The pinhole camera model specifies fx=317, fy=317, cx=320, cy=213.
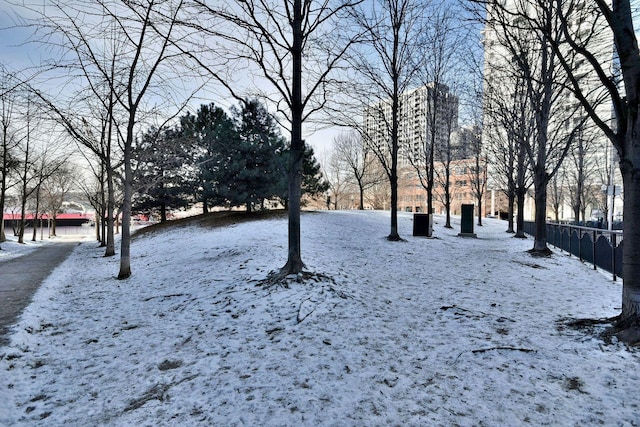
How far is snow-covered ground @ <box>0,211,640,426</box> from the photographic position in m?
2.73

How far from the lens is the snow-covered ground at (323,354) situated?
2.73m

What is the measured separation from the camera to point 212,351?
12.9 ft

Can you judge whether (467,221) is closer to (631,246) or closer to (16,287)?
(631,246)

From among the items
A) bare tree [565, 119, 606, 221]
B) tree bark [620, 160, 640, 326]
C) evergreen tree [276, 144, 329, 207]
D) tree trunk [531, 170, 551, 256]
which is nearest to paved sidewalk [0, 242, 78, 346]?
tree bark [620, 160, 640, 326]

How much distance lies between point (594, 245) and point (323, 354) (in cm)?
912

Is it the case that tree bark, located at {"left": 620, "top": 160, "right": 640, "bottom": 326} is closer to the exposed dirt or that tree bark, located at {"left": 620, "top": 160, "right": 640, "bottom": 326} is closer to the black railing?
the black railing

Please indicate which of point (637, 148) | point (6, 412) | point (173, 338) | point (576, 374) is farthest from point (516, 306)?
point (6, 412)

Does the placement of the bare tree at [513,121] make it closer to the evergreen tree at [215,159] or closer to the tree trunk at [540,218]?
the tree trunk at [540,218]

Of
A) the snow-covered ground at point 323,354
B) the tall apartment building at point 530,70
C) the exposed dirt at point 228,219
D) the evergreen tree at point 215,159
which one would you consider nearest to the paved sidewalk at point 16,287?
the snow-covered ground at point 323,354

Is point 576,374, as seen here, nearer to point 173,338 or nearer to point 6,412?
point 173,338

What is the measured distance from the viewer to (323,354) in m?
3.74

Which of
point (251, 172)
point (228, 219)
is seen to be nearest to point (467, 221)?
point (251, 172)

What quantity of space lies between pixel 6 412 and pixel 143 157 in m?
8.57

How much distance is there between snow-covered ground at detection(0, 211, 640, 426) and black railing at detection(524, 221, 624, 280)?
0.83m
